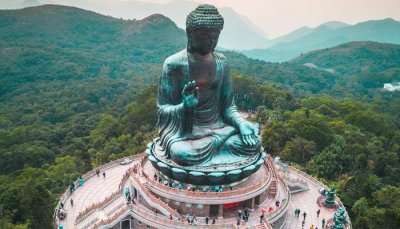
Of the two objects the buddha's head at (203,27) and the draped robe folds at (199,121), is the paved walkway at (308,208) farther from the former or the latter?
the buddha's head at (203,27)

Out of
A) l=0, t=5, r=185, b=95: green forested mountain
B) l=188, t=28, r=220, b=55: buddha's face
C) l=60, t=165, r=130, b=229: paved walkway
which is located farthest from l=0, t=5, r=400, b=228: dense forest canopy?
l=188, t=28, r=220, b=55: buddha's face

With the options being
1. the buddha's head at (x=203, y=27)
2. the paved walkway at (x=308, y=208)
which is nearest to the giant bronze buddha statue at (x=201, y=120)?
the buddha's head at (x=203, y=27)

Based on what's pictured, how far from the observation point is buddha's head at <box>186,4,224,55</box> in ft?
53.1

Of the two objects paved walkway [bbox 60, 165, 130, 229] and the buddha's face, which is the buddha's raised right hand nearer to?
the buddha's face

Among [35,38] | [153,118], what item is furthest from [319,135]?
[35,38]

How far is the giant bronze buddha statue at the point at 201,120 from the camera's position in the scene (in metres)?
16.0

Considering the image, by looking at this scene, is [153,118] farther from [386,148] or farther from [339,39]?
[339,39]

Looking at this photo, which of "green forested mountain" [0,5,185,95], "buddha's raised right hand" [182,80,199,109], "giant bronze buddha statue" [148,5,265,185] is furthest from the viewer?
"green forested mountain" [0,5,185,95]

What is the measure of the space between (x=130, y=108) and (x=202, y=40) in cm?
2454

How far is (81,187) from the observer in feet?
65.6

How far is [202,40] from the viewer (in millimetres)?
16625

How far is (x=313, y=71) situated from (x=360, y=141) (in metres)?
56.5

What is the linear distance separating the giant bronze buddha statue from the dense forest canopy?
23.2ft

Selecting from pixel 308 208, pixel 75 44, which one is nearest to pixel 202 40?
pixel 308 208
